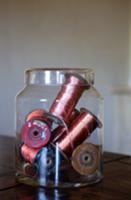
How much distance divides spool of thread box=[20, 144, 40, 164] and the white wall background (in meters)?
2.51

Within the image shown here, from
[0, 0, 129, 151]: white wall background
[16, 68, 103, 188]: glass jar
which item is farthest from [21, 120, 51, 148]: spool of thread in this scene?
[0, 0, 129, 151]: white wall background

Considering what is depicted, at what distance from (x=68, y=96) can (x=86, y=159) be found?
0.16m

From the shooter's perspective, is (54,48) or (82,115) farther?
(54,48)

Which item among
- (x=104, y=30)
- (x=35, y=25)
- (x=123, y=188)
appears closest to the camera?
(x=123, y=188)

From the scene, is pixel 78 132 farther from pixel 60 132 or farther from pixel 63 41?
pixel 63 41

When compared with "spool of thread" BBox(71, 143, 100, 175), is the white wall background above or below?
above

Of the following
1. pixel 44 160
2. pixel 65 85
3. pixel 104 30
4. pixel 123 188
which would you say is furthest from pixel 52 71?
pixel 104 30

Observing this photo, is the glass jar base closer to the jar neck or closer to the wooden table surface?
the wooden table surface

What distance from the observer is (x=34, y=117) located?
3.41 feet

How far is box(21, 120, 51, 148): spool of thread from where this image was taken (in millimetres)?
997

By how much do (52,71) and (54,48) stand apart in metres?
2.65

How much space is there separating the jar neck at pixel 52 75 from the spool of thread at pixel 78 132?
9cm

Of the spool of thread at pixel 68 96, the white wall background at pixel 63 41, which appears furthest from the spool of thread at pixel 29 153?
the white wall background at pixel 63 41

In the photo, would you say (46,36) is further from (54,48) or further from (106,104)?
(106,104)
